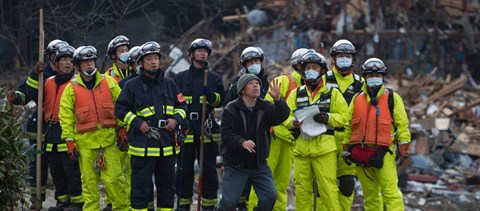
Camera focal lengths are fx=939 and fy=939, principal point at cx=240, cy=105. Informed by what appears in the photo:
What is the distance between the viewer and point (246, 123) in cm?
1007

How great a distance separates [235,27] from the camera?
30812 mm

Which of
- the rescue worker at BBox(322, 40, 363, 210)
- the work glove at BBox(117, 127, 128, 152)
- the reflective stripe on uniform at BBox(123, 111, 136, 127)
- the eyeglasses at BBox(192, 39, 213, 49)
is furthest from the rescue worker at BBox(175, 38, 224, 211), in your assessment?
the reflective stripe on uniform at BBox(123, 111, 136, 127)

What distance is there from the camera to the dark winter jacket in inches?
394

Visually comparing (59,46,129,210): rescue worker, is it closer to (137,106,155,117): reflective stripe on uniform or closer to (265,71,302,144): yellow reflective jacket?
(137,106,155,117): reflective stripe on uniform

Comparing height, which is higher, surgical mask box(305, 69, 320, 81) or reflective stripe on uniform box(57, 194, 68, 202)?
surgical mask box(305, 69, 320, 81)

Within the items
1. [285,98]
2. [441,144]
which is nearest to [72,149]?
[285,98]

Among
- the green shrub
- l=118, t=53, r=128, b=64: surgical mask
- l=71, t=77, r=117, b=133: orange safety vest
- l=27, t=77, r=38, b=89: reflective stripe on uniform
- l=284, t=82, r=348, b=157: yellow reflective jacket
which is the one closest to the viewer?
the green shrub

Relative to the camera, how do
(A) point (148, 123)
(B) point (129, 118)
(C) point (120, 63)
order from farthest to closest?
(C) point (120, 63) < (A) point (148, 123) < (B) point (129, 118)

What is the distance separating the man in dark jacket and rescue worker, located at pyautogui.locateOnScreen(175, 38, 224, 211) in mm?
1381

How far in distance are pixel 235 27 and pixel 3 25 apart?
15.0m

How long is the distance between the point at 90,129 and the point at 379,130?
11.0 feet

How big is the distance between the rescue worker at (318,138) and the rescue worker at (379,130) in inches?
16.8

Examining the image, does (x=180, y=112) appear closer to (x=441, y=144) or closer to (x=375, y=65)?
(x=375, y=65)

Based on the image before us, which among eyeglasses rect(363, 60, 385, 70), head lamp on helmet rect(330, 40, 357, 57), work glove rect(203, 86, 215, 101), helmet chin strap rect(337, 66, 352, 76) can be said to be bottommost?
work glove rect(203, 86, 215, 101)
